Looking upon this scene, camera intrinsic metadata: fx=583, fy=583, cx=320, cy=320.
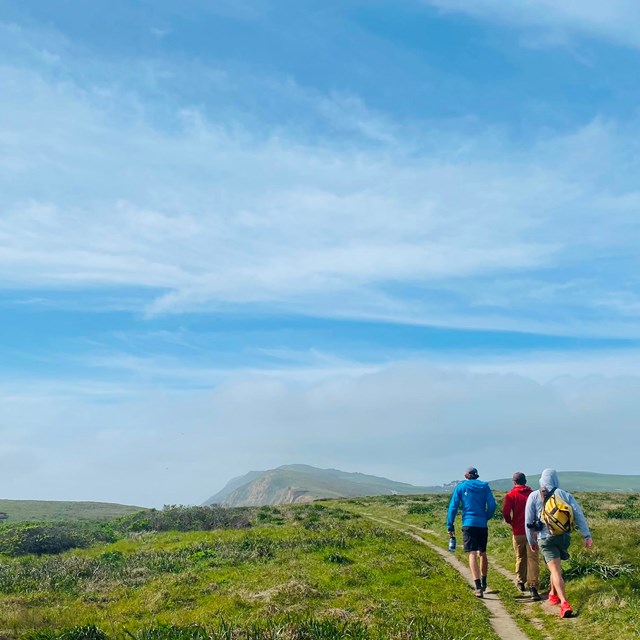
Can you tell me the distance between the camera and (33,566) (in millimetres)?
21609

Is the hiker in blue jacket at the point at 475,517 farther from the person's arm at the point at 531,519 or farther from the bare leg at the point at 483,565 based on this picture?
the person's arm at the point at 531,519

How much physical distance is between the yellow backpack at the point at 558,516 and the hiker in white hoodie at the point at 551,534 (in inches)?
4.4

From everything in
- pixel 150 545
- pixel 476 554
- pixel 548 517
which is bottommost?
pixel 150 545

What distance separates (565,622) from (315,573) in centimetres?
692

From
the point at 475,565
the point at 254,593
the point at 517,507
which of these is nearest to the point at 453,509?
the point at 475,565

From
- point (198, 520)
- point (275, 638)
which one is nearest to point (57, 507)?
point (198, 520)

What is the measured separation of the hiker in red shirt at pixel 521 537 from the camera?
1398 centimetres

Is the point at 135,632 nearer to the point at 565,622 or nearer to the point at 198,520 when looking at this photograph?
the point at 565,622

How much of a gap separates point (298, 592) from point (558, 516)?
19.6 ft

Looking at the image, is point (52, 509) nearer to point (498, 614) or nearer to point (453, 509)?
point (453, 509)

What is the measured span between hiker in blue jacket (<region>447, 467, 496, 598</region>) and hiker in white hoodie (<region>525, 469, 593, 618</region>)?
50.8 inches

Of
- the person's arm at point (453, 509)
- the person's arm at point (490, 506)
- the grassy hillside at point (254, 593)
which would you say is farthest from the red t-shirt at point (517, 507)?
the grassy hillside at point (254, 593)

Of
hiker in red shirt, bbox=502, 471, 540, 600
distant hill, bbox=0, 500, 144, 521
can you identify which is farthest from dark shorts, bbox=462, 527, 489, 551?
distant hill, bbox=0, 500, 144, 521

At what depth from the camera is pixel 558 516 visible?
12117mm
